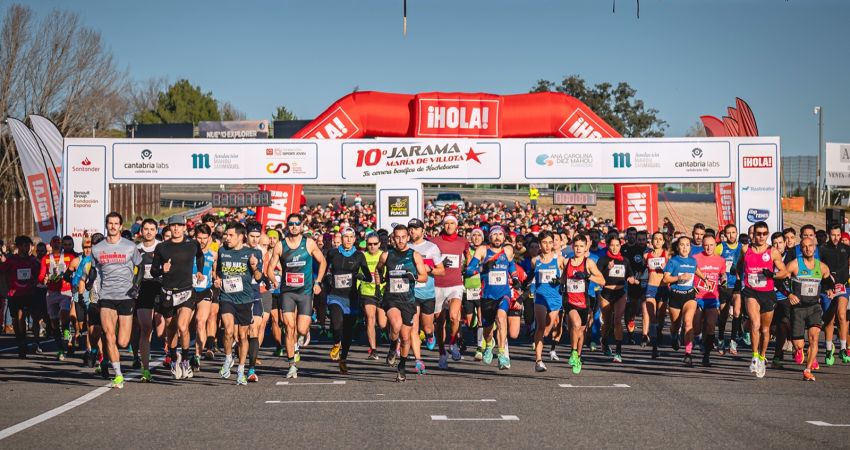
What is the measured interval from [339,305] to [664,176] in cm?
1211

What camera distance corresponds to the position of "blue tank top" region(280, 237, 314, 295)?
1361cm

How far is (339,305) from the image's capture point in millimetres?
14539

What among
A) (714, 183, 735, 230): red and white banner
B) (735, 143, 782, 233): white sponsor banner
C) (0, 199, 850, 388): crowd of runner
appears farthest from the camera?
(714, 183, 735, 230): red and white banner

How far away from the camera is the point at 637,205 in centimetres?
2575

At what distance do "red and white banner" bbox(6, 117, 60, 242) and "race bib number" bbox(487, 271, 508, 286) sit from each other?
15152 millimetres

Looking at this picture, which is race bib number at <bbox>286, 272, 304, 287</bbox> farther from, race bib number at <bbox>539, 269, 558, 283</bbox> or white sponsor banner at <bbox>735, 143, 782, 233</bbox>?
white sponsor banner at <bbox>735, 143, 782, 233</bbox>

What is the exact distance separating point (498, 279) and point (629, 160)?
1088 cm

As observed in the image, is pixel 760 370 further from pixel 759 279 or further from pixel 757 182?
pixel 757 182

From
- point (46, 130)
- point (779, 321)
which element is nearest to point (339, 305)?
point (779, 321)

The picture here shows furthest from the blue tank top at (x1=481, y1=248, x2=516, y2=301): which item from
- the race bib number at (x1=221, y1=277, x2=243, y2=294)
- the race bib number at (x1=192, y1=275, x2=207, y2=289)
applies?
the race bib number at (x1=192, y1=275, x2=207, y2=289)

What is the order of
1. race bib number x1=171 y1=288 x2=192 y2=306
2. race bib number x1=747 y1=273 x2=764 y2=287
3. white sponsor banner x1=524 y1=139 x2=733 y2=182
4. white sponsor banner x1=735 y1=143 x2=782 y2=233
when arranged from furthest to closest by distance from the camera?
white sponsor banner x1=735 y1=143 x2=782 y2=233, white sponsor banner x1=524 y1=139 x2=733 y2=182, race bib number x1=747 y1=273 x2=764 y2=287, race bib number x1=171 y1=288 x2=192 y2=306

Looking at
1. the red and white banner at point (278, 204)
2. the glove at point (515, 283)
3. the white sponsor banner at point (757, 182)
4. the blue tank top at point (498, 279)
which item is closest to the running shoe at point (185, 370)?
the blue tank top at point (498, 279)

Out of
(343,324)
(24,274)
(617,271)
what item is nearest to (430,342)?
(343,324)

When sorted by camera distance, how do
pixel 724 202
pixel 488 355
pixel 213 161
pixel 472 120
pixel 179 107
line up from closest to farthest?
pixel 488 355 < pixel 213 161 < pixel 472 120 < pixel 724 202 < pixel 179 107
